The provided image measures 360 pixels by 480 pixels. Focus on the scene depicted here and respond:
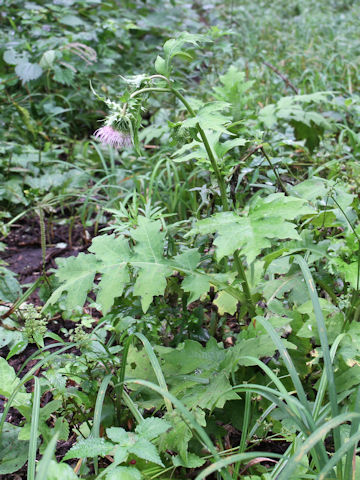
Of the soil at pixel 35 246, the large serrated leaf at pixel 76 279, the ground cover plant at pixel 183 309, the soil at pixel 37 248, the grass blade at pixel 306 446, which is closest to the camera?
the grass blade at pixel 306 446

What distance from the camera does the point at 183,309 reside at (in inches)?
62.9

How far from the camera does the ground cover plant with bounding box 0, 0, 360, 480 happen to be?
1119 mm

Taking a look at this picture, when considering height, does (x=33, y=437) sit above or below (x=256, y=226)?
below

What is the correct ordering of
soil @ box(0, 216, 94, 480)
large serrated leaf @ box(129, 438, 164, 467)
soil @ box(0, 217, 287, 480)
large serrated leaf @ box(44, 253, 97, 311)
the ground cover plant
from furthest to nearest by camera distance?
1. soil @ box(0, 216, 94, 480)
2. soil @ box(0, 217, 287, 480)
3. large serrated leaf @ box(44, 253, 97, 311)
4. the ground cover plant
5. large serrated leaf @ box(129, 438, 164, 467)

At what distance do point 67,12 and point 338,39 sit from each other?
2.61 metres

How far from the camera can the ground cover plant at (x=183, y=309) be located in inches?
44.1

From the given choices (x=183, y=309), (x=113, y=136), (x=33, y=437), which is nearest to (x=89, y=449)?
(x=33, y=437)

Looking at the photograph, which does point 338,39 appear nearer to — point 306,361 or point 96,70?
point 96,70

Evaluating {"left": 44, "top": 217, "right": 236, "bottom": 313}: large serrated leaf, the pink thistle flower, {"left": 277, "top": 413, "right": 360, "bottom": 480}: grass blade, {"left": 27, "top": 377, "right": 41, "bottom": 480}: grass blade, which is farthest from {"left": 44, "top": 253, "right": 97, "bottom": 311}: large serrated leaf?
{"left": 277, "top": 413, "right": 360, "bottom": 480}: grass blade

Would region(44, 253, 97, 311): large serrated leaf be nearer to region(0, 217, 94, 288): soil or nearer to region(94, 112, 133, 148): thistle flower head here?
region(94, 112, 133, 148): thistle flower head

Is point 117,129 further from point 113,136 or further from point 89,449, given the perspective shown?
point 89,449

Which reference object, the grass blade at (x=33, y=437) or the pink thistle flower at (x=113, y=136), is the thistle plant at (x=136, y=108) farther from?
the grass blade at (x=33, y=437)

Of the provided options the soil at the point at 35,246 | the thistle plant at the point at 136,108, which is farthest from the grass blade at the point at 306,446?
the soil at the point at 35,246

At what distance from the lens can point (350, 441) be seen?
914 millimetres
